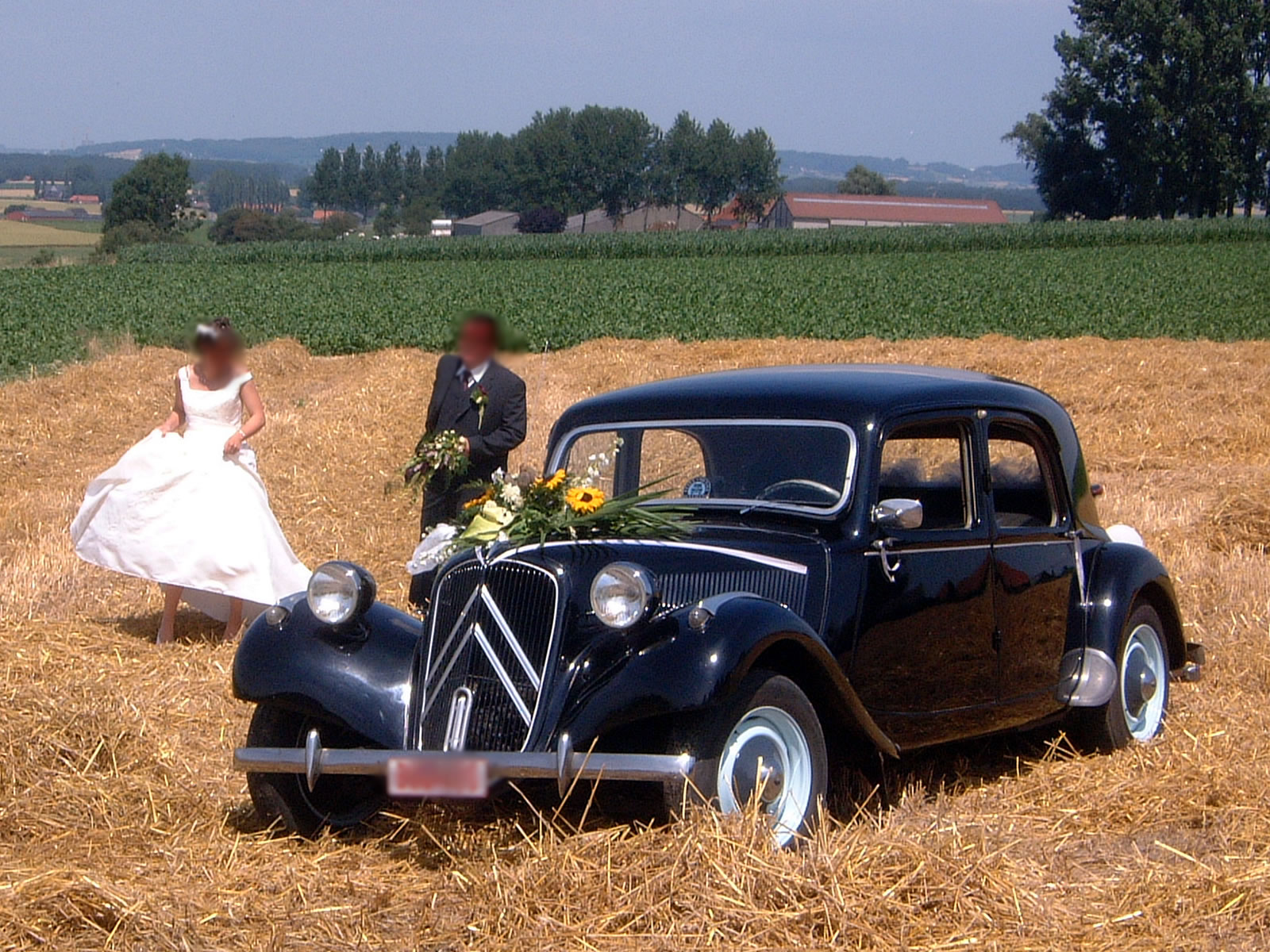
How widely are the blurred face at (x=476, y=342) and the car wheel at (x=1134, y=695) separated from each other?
3.20 m

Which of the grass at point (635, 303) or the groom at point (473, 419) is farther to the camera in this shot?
the grass at point (635, 303)

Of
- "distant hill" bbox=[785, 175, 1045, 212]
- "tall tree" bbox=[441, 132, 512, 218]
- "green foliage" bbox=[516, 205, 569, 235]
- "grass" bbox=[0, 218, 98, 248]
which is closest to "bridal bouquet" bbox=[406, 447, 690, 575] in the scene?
"grass" bbox=[0, 218, 98, 248]

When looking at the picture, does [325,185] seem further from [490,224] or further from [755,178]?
[755,178]

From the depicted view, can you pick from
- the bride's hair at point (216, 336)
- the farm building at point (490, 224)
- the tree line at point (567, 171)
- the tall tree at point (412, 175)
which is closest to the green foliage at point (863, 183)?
the tree line at point (567, 171)

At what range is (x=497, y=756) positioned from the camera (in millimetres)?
3736

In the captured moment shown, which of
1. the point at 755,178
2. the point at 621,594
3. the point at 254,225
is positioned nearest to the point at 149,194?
the point at 254,225

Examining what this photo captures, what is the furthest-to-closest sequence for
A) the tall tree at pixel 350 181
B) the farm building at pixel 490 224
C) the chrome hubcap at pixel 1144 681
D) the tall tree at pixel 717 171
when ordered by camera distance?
the tall tree at pixel 717 171
the farm building at pixel 490 224
the tall tree at pixel 350 181
the chrome hubcap at pixel 1144 681

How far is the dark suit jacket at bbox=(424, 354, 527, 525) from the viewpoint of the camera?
7.04 m

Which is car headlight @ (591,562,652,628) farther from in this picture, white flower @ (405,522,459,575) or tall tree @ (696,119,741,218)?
tall tree @ (696,119,741,218)

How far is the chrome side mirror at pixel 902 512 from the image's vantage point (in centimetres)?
450

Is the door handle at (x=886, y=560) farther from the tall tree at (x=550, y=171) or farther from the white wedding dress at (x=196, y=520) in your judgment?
the tall tree at (x=550, y=171)

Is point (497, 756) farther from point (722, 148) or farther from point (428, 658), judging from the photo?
point (722, 148)

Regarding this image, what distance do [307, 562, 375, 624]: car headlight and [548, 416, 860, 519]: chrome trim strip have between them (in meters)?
1.09

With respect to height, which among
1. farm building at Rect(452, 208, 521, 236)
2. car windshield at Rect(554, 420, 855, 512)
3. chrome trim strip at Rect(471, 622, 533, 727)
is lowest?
chrome trim strip at Rect(471, 622, 533, 727)
